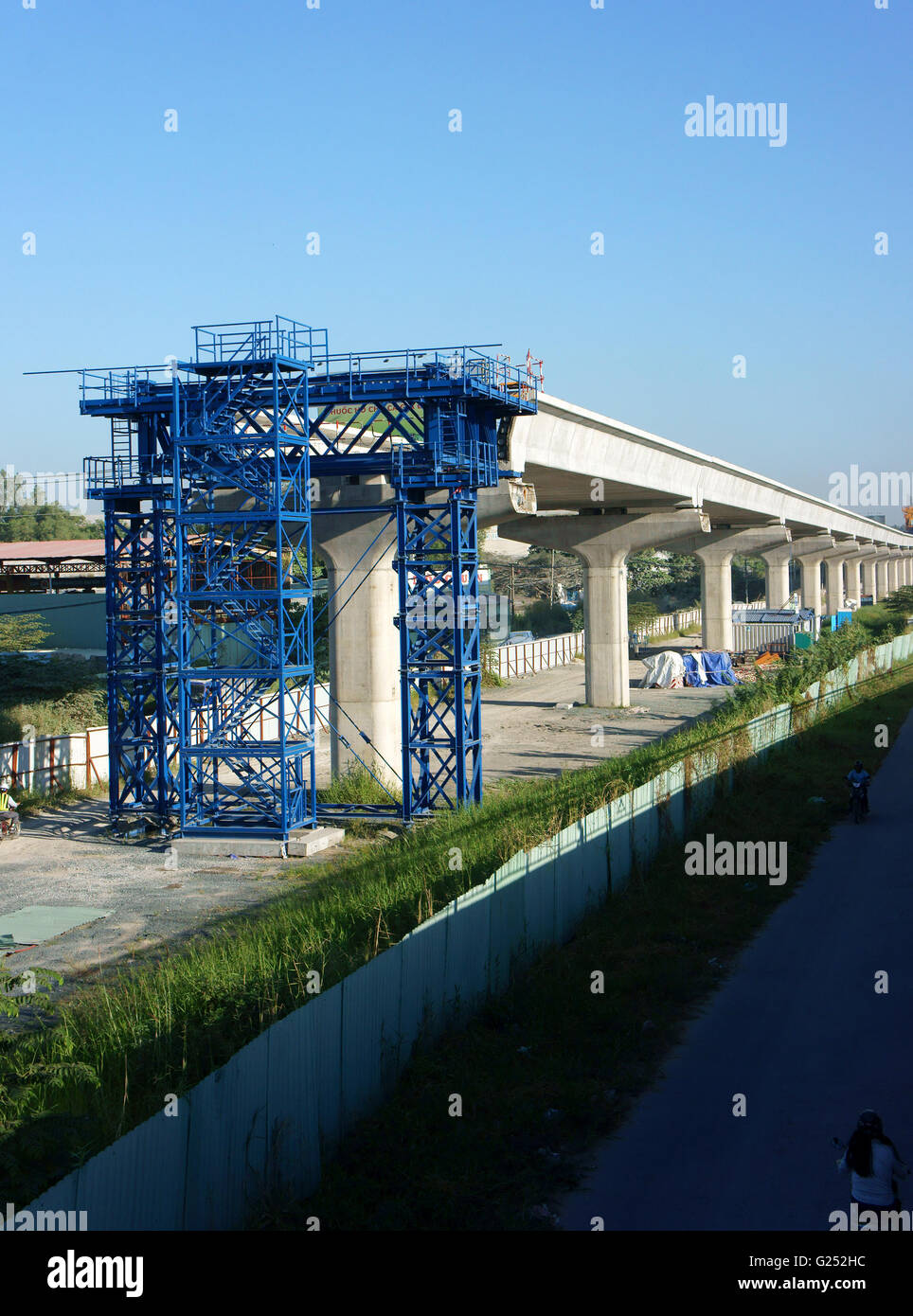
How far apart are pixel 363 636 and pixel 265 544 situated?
10.2 feet

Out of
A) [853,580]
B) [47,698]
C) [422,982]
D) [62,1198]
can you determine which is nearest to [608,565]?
[47,698]

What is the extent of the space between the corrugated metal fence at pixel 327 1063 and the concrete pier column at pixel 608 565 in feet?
91.4

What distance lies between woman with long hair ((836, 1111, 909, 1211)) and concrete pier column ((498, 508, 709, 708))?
36843mm

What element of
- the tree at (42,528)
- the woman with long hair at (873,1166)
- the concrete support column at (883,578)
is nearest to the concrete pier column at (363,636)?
the woman with long hair at (873,1166)

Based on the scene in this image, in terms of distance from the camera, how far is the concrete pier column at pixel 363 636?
90.6 ft

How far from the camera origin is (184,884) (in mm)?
20938

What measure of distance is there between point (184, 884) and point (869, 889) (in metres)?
11.5

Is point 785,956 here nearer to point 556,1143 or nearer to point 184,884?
→ point 556,1143

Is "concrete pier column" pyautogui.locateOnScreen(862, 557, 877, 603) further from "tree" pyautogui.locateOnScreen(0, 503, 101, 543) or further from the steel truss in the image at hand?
the steel truss

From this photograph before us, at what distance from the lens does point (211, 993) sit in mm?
11703

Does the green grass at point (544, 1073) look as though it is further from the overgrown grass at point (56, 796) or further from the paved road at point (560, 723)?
the overgrown grass at point (56, 796)

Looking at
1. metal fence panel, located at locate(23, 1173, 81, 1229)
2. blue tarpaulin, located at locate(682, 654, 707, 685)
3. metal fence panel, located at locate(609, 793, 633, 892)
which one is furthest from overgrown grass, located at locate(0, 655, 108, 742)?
metal fence panel, located at locate(23, 1173, 81, 1229)

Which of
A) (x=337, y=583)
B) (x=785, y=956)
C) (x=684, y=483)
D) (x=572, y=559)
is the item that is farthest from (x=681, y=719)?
(x=572, y=559)

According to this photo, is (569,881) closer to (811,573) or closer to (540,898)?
(540,898)
